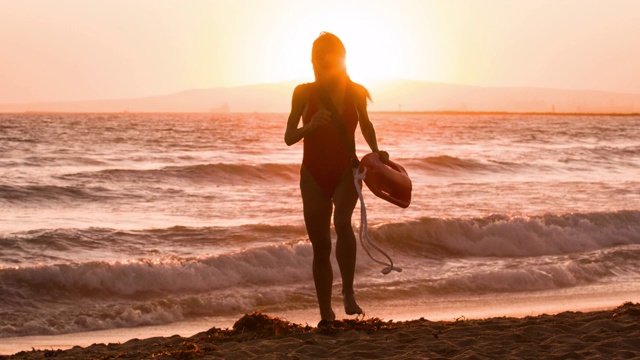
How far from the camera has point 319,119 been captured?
5863 mm

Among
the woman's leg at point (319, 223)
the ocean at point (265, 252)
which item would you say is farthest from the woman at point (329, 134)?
the ocean at point (265, 252)

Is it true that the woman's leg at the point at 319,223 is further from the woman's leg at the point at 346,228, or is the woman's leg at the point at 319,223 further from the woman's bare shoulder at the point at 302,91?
the woman's bare shoulder at the point at 302,91

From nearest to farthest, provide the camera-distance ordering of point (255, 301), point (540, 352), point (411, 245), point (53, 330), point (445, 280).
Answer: point (540, 352) < point (53, 330) < point (255, 301) < point (445, 280) < point (411, 245)

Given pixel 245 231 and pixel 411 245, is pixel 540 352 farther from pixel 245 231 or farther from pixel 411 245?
pixel 245 231

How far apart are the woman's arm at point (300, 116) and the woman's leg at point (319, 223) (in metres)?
0.30

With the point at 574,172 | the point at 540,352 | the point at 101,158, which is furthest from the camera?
the point at 101,158

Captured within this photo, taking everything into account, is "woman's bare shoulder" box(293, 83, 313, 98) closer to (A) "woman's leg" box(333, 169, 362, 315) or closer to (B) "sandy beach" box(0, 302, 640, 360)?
(A) "woman's leg" box(333, 169, 362, 315)

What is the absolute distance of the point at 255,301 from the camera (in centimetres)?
1002

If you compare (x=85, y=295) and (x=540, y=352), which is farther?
(x=85, y=295)

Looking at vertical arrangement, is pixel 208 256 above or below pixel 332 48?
below

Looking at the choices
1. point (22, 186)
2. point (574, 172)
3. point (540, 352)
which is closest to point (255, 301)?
point (540, 352)

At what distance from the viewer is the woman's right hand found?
19.2 ft

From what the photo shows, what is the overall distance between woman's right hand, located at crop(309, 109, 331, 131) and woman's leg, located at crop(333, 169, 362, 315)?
401 millimetres

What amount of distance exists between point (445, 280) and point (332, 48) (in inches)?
218
